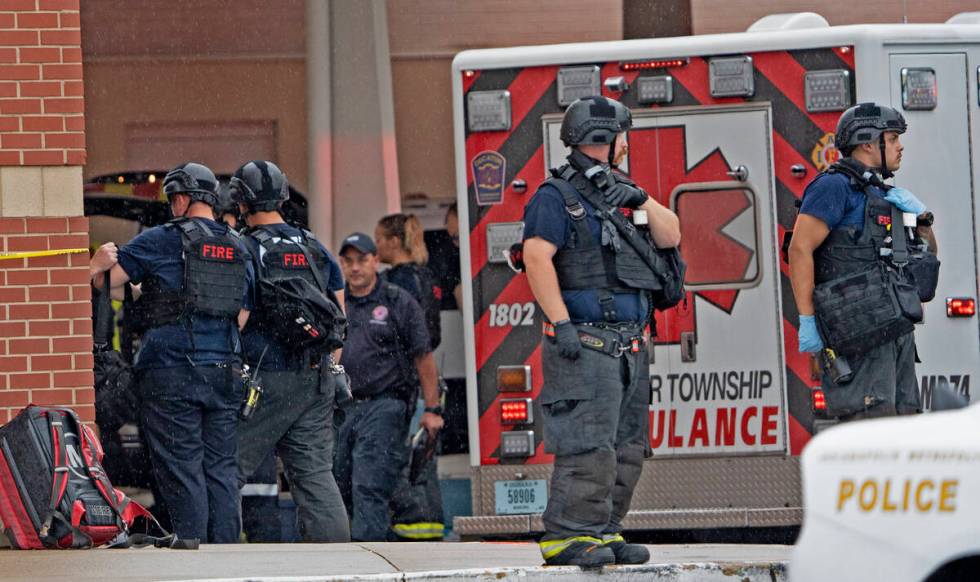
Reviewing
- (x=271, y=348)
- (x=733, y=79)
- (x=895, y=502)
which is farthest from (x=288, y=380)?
(x=895, y=502)

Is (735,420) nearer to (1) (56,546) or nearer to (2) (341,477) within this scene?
(2) (341,477)

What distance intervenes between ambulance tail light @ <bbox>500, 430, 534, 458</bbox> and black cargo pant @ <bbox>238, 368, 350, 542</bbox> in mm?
848

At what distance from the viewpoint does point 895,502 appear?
3994mm

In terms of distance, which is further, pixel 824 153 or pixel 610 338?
pixel 824 153

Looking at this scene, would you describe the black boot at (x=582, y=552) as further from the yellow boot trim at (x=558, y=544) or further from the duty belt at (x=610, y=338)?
the duty belt at (x=610, y=338)

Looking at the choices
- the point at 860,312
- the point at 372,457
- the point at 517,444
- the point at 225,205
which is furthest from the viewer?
the point at 372,457

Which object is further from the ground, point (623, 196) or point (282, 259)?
point (623, 196)

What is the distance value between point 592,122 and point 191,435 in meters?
2.51

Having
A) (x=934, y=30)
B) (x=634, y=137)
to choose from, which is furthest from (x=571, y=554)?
(x=934, y=30)

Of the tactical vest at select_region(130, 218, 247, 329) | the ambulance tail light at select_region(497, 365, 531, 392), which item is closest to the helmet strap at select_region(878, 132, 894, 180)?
the ambulance tail light at select_region(497, 365, 531, 392)

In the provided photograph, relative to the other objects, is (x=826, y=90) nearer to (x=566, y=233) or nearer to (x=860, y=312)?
(x=860, y=312)

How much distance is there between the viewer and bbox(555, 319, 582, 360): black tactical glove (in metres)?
6.65

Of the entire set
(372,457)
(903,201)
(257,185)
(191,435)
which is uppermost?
(257,185)

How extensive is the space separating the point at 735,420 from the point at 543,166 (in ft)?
5.10
